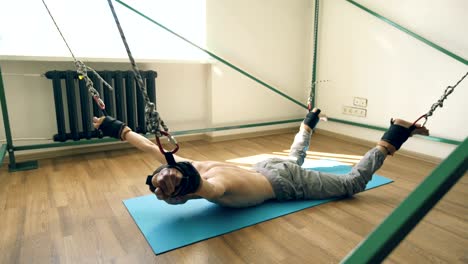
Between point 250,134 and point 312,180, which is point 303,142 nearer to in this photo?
point 312,180

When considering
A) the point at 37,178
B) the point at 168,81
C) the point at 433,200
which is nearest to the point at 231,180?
the point at 433,200

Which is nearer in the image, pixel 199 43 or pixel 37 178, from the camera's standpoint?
pixel 37 178

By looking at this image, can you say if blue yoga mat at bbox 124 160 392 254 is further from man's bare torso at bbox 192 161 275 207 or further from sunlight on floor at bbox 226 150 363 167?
sunlight on floor at bbox 226 150 363 167

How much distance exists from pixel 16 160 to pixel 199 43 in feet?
6.52

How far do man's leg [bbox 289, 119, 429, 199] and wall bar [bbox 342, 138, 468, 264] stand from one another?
1.52 m

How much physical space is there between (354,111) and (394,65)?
654 millimetres

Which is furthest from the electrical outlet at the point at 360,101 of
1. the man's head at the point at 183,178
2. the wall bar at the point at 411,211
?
the wall bar at the point at 411,211

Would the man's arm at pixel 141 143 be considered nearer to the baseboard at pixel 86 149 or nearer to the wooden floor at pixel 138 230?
the wooden floor at pixel 138 230

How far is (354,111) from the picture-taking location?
146 inches

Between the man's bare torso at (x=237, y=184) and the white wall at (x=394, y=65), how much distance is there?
1892 millimetres

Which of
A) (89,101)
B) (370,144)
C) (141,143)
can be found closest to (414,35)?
(370,144)

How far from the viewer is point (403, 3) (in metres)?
3.12

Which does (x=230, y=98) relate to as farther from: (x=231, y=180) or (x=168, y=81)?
(x=231, y=180)

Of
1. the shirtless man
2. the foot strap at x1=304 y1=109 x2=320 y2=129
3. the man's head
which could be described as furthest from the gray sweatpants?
the man's head
